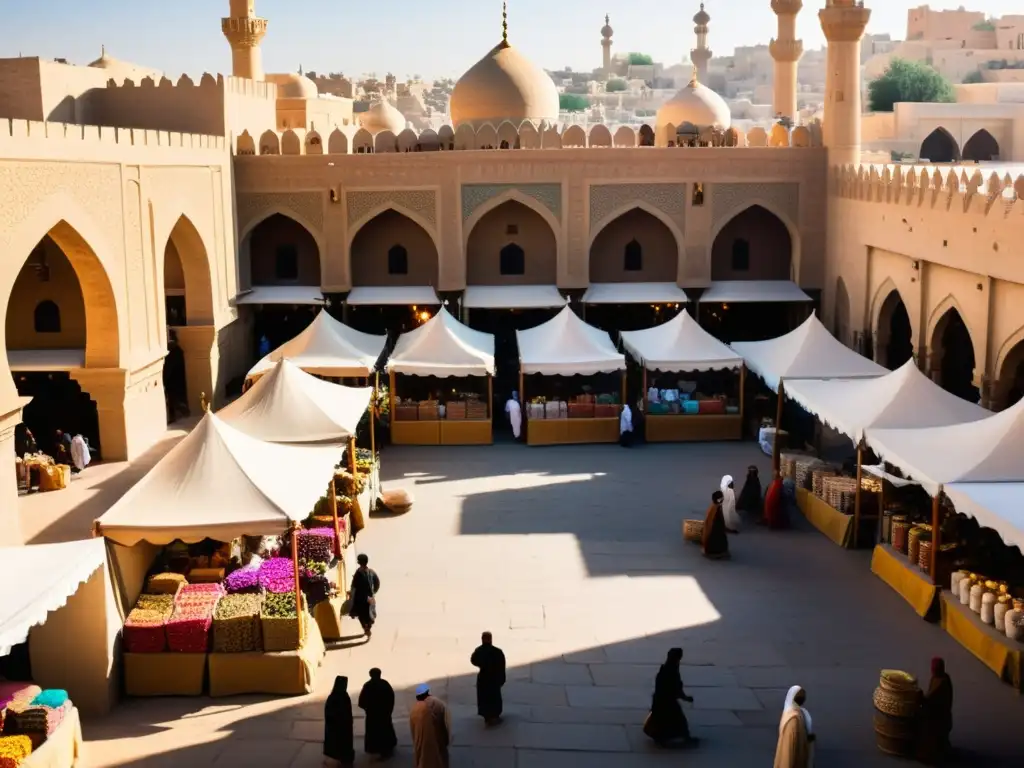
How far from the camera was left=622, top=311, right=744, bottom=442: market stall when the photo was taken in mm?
17859

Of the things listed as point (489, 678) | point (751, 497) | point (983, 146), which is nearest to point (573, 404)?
point (751, 497)

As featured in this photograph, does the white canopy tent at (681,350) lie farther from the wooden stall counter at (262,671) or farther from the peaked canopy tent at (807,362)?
the wooden stall counter at (262,671)

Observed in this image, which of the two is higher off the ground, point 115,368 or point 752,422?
point 115,368

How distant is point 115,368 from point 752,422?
9253mm

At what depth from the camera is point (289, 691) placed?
9625 mm

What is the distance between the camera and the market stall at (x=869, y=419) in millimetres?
12906

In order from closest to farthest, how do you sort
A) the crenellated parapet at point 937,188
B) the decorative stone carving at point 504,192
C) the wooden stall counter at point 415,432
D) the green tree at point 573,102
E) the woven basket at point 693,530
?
the woven basket at point 693,530, the crenellated parapet at point 937,188, the wooden stall counter at point 415,432, the decorative stone carving at point 504,192, the green tree at point 573,102

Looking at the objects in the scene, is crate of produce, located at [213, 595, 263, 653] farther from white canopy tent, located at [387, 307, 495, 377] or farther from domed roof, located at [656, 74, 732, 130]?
domed roof, located at [656, 74, 732, 130]

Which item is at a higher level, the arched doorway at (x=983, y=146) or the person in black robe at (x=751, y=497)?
the arched doorway at (x=983, y=146)

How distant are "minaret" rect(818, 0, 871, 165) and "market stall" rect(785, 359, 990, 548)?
336 inches

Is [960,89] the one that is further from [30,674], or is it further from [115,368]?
[30,674]

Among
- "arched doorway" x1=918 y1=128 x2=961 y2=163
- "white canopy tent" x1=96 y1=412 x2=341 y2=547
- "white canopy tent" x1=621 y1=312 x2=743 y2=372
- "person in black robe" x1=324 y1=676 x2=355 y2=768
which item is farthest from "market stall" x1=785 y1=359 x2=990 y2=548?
"arched doorway" x1=918 y1=128 x2=961 y2=163

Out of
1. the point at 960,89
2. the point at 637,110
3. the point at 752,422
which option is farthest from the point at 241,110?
the point at 637,110

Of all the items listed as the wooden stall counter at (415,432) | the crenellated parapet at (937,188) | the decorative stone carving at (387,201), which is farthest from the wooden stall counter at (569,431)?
the decorative stone carving at (387,201)
